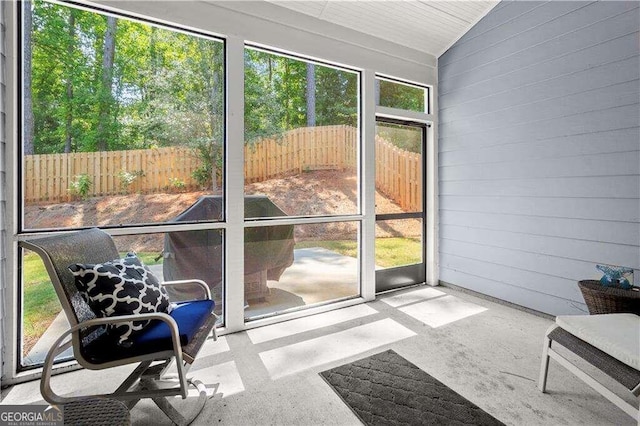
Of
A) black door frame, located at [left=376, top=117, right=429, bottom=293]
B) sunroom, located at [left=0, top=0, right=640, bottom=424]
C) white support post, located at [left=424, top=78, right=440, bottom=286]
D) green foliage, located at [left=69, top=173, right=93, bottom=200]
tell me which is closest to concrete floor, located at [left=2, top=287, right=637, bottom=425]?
sunroom, located at [left=0, top=0, right=640, bottom=424]

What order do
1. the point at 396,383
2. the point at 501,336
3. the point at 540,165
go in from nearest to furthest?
the point at 396,383, the point at 501,336, the point at 540,165

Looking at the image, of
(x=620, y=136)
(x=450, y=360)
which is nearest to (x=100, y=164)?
(x=450, y=360)

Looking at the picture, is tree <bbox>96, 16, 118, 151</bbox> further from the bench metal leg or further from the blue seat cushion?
the bench metal leg

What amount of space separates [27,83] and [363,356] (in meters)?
2.97

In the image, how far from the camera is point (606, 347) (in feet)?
5.03

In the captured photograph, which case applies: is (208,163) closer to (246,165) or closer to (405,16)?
(246,165)

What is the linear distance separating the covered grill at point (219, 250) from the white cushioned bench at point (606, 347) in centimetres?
212

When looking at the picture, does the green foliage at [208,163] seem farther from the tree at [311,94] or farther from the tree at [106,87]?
the tree at [311,94]

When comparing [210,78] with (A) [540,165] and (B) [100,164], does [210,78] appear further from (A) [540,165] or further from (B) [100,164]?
(A) [540,165]

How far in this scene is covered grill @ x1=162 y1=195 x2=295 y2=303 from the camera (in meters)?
2.57

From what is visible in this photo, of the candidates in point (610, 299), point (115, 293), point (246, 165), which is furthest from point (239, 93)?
point (610, 299)

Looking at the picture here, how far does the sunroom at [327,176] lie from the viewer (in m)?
2.07

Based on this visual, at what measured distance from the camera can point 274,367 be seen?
217cm

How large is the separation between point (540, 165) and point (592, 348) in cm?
188
